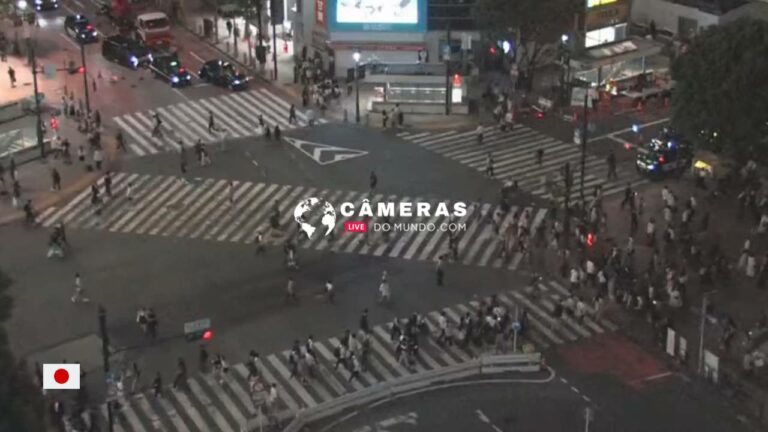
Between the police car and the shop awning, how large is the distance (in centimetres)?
1371

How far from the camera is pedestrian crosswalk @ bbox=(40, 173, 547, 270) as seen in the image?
52781 millimetres

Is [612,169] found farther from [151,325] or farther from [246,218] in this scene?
[151,325]

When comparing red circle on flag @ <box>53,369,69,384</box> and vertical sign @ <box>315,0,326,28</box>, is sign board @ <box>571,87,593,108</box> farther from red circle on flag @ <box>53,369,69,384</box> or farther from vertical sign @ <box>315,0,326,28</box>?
red circle on flag @ <box>53,369,69,384</box>

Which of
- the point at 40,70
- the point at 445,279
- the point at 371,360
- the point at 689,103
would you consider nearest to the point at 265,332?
the point at 371,360

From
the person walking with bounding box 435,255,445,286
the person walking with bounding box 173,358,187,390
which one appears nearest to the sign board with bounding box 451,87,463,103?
the person walking with bounding box 435,255,445,286

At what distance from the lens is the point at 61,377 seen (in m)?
40.3

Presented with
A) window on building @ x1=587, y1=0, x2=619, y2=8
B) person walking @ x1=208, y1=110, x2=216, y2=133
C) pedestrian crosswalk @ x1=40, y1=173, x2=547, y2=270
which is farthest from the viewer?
window on building @ x1=587, y1=0, x2=619, y2=8

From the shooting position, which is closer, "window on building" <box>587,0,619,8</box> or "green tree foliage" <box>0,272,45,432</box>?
"green tree foliage" <box>0,272,45,432</box>

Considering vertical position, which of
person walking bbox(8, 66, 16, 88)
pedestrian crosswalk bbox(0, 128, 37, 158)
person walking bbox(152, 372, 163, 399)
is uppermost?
person walking bbox(8, 66, 16, 88)

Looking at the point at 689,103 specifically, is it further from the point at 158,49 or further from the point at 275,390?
the point at 158,49

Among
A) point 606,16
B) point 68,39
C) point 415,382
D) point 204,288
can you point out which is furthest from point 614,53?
point 68,39

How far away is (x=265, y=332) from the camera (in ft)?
150

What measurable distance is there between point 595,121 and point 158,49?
1175 inches

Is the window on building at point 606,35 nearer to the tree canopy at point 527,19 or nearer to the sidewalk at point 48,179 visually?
the tree canopy at point 527,19
